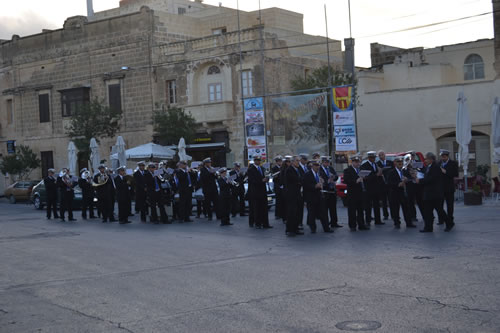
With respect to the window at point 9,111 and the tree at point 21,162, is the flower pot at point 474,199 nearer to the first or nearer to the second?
the tree at point 21,162

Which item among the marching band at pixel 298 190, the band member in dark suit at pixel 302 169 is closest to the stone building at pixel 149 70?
the marching band at pixel 298 190

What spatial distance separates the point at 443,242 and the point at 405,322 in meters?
6.41

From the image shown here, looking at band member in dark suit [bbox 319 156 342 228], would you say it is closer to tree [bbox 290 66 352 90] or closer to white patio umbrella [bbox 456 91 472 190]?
white patio umbrella [bbox 456 91 472 190]

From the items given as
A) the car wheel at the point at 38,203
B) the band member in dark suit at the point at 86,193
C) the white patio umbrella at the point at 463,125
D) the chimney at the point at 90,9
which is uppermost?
the chimney at the point at 90,9

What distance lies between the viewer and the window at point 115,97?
44.3 m

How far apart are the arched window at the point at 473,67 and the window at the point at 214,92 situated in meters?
13.3

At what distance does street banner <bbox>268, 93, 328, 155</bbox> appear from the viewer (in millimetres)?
31391

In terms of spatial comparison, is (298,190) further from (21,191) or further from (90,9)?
(90,9)

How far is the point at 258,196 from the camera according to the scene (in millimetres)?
18078

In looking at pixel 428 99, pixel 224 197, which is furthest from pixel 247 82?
pixel 224 197

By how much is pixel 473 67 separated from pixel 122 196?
22911mm

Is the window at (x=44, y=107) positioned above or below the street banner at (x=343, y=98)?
above

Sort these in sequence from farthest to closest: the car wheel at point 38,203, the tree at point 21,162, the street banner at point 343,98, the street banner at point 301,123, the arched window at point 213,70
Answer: the tree at point 21,162, the arched window at point 213,70, the car wheel at point 38,203, the street banner at point 301,123, the street banner at point 343,98

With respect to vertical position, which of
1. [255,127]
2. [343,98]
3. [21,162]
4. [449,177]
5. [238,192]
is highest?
[343,98]
